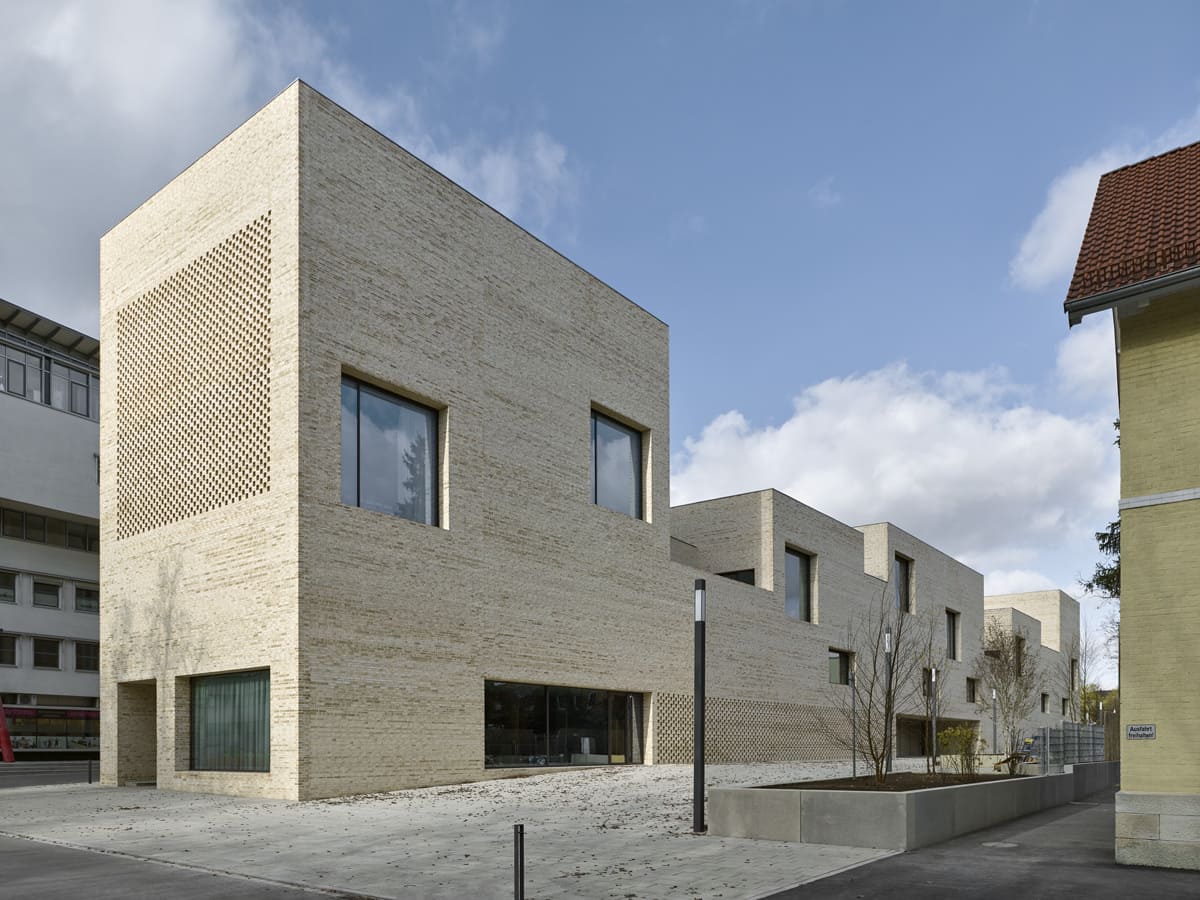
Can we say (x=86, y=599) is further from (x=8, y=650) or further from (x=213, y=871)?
(x=213, y=871)

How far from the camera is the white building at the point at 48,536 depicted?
45250mm

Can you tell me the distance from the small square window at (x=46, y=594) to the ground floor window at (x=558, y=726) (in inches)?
1211

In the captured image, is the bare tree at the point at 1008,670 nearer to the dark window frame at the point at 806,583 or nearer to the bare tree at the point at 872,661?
the bare tree at the point at 872,661

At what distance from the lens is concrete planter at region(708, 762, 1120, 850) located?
43.2 ft

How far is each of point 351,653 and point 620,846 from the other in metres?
9.37

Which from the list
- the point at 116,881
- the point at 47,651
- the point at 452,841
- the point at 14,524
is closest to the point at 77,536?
the point at 14,524

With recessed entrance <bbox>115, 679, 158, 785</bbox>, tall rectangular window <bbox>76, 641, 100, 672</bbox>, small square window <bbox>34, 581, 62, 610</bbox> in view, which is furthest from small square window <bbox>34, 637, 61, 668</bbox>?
recessed entrance <bbox>115, 679, 158, 785</bbox>

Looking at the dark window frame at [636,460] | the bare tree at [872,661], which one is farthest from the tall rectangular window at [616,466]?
the bare tree at [872,661]

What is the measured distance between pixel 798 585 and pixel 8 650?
33411 mm

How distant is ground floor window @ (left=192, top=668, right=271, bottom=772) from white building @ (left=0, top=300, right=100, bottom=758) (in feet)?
86.5

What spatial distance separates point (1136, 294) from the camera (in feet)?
41.5

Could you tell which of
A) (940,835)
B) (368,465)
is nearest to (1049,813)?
(940,835)

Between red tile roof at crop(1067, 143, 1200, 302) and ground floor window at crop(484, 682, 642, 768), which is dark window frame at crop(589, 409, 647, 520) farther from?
red tile roof at crop(1067, 143, 1200, 302)

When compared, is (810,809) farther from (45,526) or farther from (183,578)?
(45,526)
